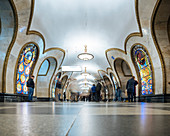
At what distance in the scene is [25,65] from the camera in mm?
10984

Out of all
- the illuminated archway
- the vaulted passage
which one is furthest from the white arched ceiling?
the illuminated archway

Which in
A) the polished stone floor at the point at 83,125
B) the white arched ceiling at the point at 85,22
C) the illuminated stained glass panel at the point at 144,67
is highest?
the white arched ceiling at the point at 85,22

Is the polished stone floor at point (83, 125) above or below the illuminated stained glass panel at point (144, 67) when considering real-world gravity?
below

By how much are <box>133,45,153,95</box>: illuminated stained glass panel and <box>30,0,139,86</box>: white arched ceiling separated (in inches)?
52.0

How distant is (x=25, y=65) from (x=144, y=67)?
8151 mm

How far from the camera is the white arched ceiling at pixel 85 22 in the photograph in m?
7.89

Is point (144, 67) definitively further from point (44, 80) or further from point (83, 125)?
point (83, 125)

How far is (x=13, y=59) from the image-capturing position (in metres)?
9.00

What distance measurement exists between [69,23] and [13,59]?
3.78 meters

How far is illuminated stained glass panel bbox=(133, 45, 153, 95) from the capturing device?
1046 cm

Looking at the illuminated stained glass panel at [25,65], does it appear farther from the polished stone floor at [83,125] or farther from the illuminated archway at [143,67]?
the polished stone floor at [83,125]

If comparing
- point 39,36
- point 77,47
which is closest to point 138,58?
point 77,47

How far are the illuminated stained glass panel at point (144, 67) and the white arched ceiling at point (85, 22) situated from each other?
4.33ft

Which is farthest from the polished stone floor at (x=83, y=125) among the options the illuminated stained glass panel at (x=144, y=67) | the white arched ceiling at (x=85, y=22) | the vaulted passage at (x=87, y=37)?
the illuminated stained glass panel at (x=144, y=67)
